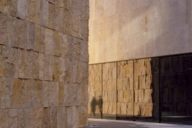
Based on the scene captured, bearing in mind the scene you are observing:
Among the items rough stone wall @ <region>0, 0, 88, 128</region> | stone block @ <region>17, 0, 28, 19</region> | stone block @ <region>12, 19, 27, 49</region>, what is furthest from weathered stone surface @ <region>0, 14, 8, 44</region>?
stone block @ <region>17, 0, 28, 19</region>

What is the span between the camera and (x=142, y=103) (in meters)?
18.7

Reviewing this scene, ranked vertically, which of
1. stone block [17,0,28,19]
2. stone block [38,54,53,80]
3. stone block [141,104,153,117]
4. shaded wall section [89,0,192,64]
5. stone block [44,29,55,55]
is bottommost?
stone block [141,104,153,117]

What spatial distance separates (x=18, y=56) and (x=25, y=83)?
56 cm

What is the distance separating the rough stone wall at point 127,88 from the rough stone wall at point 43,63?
824cm

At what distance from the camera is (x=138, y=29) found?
19.1 metres

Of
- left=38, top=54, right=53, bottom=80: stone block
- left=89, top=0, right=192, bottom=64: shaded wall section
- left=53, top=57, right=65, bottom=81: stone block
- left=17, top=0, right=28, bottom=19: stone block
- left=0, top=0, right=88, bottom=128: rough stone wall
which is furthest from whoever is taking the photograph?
left=89, top=0, right=192, bottom=64: shaded wall section

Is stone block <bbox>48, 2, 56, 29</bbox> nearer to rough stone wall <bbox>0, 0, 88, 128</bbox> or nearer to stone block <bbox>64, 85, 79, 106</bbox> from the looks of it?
rough stone wall <bbox>0, 0, 88, 128</bbox>

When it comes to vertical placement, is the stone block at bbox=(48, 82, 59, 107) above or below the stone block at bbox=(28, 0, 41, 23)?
below

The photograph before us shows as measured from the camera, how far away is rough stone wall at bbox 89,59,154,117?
61.2 ft

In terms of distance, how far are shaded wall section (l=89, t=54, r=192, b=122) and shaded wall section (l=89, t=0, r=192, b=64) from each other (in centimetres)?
41

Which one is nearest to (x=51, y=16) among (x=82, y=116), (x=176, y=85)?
(x=82, y=116)

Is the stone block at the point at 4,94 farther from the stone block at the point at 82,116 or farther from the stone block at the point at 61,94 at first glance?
the stone block at the point at 82,116

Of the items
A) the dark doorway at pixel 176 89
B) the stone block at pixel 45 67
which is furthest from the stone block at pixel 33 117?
the dark doorway at pixel 176 89

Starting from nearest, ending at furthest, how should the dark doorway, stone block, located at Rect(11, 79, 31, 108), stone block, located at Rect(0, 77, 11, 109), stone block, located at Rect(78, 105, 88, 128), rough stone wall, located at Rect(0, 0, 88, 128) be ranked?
stone block, located at Rect(0, 77, 11, 109) → rough stone wall, located at Rect(0, 0, 88, 128) → stone block, located at Rect(11, 79, 31, 108) → stone block, located at Rect(78, 105, 88, 128) → the dark doorway
